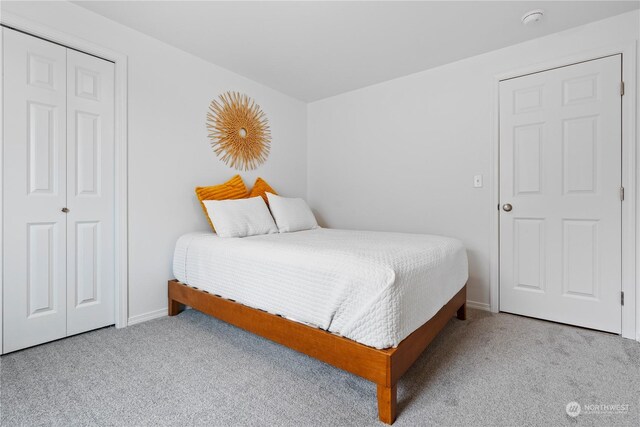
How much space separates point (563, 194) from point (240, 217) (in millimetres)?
2551

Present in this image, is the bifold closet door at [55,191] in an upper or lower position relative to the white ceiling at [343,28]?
lower

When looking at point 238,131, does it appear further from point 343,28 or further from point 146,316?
point 146,316

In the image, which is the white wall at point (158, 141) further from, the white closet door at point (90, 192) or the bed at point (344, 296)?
the bed at point (344, 296)

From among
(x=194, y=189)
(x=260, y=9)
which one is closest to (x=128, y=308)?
(x=194, y=189)

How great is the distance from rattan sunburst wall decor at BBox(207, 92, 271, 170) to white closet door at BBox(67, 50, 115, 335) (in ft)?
2.77

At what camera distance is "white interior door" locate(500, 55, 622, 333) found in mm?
2135

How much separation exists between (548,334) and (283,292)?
1920 millimetres

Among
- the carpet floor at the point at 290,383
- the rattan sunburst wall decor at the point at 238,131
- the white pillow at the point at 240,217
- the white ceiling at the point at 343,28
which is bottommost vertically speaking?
the carpet floor at the point at 290,383

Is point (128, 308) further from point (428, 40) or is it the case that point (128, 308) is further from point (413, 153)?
point (428, 40)

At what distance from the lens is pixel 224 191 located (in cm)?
275

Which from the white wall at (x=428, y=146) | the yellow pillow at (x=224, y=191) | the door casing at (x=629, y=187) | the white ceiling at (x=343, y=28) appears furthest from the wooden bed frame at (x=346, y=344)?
the white ceiling at (x=343, y=28)

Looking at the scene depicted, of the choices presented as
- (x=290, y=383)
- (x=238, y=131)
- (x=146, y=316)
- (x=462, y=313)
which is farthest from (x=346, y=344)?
(x=238, y=131)

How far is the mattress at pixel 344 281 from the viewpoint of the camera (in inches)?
51.8

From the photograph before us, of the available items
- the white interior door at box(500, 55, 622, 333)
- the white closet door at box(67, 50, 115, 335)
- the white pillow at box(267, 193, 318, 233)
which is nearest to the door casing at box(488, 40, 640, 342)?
the white interior door at box(500, 55, 622, 333)
